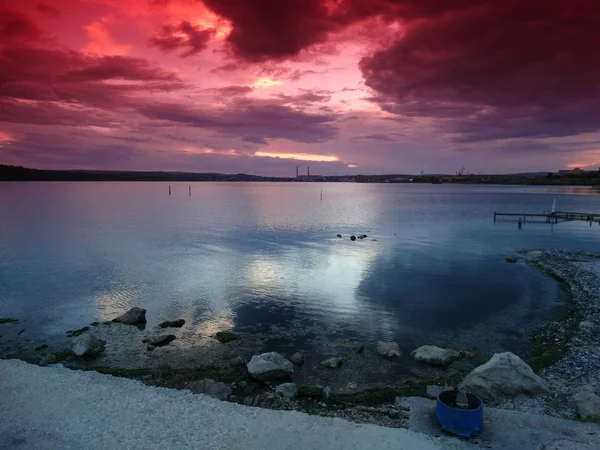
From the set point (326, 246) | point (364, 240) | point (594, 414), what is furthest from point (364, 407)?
point (364, 240)

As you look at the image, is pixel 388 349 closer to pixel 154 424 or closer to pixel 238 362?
pixel 238 362

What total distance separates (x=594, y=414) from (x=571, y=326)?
12285 millimetres

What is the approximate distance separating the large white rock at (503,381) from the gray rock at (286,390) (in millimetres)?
7231

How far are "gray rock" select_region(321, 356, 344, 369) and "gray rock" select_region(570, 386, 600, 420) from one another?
384 inches

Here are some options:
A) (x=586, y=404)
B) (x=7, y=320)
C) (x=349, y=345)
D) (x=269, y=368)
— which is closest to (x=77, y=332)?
(x=7, y=320)

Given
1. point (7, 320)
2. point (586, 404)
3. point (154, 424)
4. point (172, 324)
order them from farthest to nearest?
point (7, 320) → point (172, 324) → point (586, 404) → point (154, 424)

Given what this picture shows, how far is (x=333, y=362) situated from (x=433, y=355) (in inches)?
203

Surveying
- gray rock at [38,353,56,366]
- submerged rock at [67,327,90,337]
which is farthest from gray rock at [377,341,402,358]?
submerged rock at [67,327,90,337]

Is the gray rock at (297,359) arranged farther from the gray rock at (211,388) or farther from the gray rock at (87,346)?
the gray rock at (87,346)

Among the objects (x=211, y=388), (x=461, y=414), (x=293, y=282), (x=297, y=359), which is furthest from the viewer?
(x=293, y=282)

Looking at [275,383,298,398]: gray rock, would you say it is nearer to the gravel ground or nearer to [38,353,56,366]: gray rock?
the gravel ground

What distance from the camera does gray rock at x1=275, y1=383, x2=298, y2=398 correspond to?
17453mm

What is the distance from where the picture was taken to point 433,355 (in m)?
21.0

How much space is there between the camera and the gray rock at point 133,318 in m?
26.6
